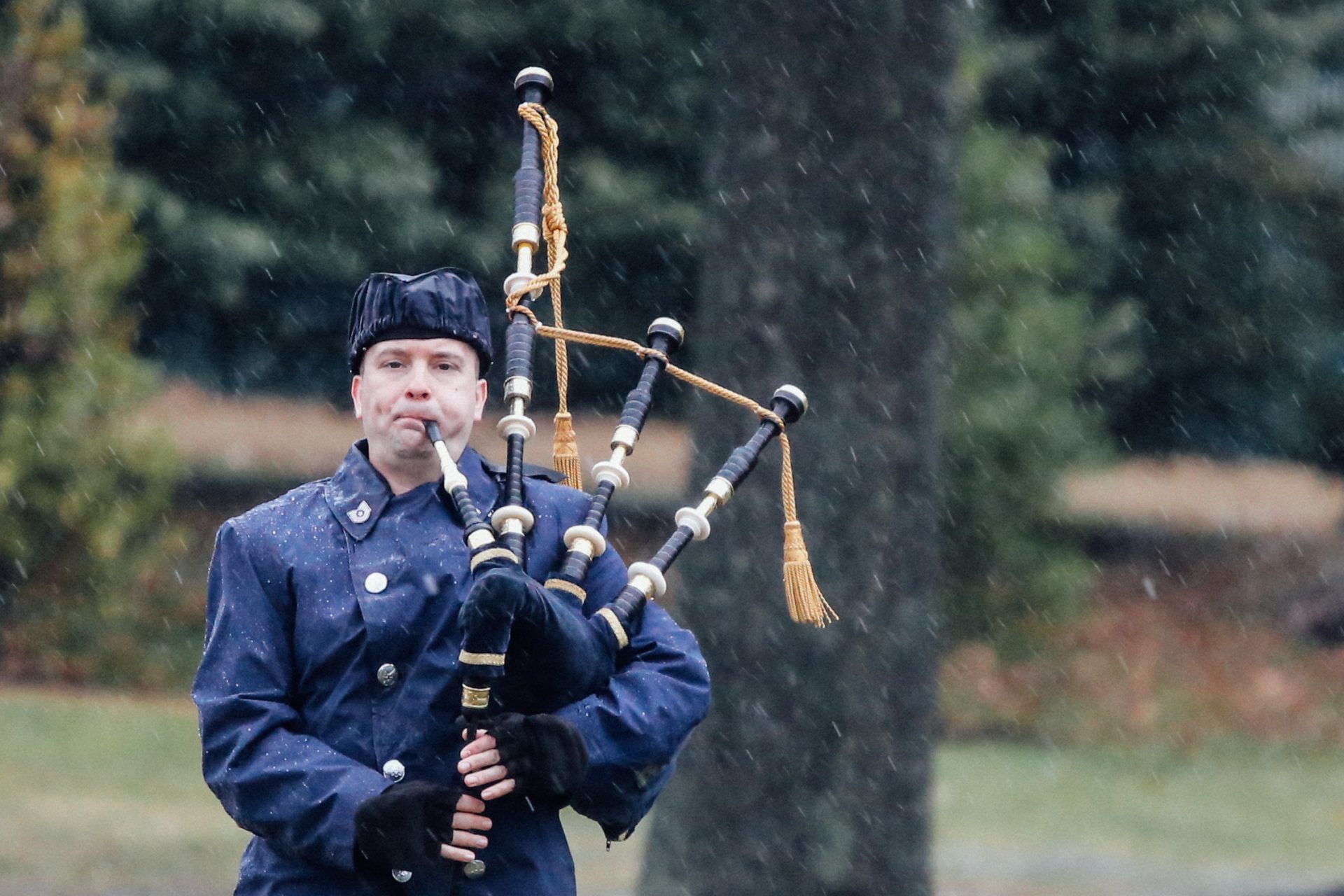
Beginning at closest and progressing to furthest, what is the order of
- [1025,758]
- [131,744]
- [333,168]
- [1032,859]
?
[1032,859] < [131,744] < [1025,758] < [333,168]

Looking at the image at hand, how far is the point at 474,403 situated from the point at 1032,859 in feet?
20.4

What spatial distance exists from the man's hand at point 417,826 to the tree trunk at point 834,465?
291 cm

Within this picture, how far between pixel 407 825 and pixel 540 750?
0.21 metres

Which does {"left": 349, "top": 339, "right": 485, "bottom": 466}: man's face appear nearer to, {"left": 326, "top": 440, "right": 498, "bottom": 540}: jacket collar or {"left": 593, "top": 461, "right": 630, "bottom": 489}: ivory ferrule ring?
{"left": 326, "top": 440, "right": 498, "bottom": 540}: jacket collar

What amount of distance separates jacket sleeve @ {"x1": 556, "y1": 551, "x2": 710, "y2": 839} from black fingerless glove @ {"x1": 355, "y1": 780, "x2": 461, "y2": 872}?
22cm

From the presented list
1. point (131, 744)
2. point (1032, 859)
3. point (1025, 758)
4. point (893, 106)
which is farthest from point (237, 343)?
point (893, 106)

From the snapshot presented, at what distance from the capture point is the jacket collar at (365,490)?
2.86 m

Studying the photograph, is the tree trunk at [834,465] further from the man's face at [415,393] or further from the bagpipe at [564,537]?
the man's face at [415,393]

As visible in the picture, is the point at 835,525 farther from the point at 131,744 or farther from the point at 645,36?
the point at 645,36

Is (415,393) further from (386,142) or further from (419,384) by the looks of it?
(386,142)

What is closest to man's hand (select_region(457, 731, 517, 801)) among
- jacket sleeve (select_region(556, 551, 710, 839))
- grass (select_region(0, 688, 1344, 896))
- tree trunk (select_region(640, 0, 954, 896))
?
jacket sleeve (select_region(556, 551, 710, 839))

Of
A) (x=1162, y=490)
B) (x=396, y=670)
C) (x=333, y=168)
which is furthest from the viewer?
(x=1162, y=490)

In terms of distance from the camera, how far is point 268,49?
1322 centimetres

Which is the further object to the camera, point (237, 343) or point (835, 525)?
point (237, 343)
